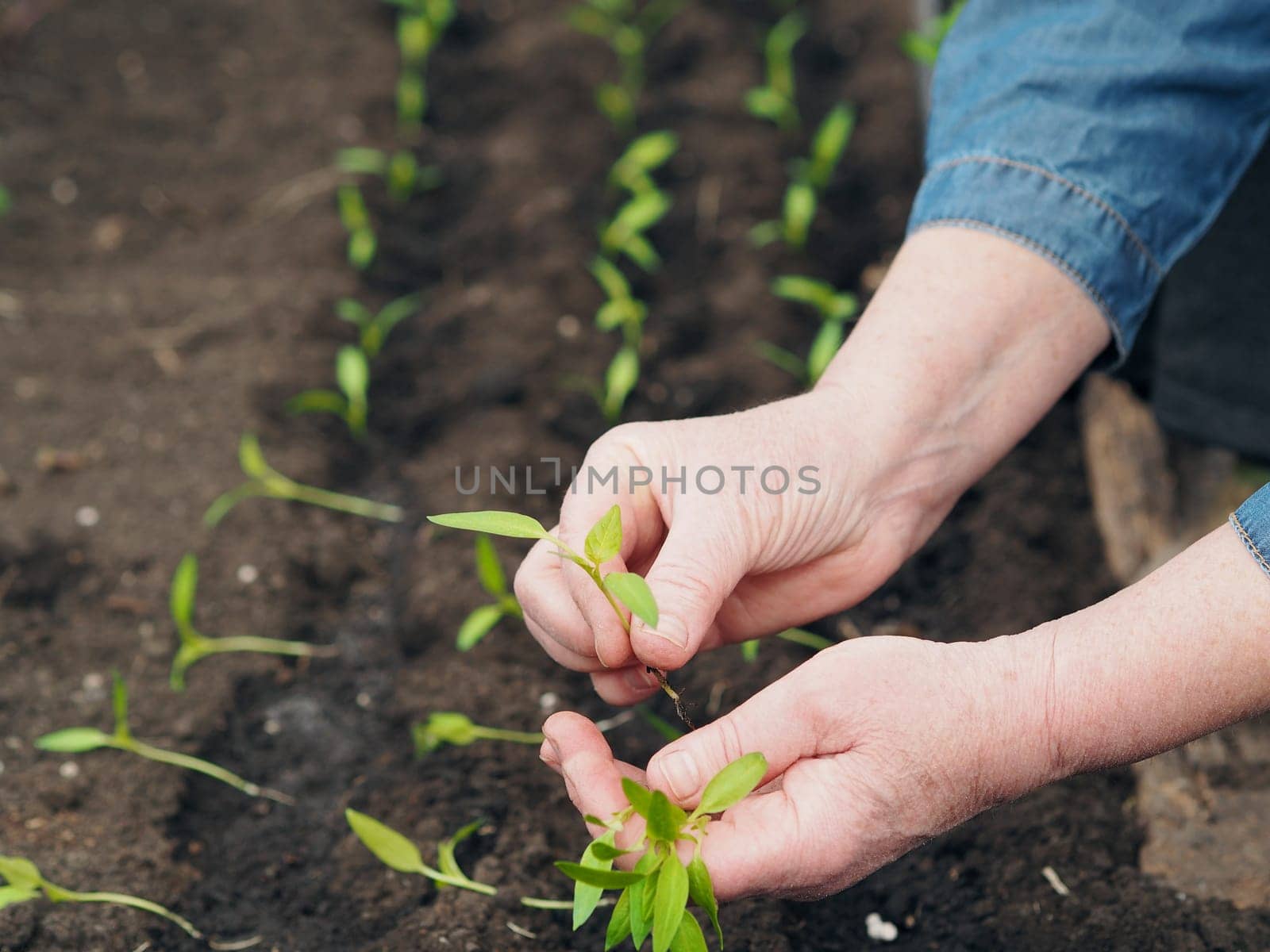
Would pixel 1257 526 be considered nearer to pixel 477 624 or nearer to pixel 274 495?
pixel 477 624

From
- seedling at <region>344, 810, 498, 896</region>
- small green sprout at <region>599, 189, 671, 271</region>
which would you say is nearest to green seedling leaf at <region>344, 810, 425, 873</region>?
seedling at <region>344, 810, 498, 896</region>

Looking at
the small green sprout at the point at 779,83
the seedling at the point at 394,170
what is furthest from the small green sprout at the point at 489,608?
the small green sprout at the point at 779,83

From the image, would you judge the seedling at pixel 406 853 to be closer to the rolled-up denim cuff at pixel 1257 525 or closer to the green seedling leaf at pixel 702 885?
the green seedling leaf at pixel 702 885

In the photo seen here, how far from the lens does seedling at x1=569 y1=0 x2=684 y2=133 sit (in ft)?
8.32

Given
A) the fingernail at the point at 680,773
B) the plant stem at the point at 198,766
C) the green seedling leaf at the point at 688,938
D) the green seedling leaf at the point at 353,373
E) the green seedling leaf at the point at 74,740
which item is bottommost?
the plant stem at the point at 198,766

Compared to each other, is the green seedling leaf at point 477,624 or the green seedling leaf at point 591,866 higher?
the green seedling leaf at point 591,866

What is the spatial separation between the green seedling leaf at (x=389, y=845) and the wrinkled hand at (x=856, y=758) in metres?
0.32

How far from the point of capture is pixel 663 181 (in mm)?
2471

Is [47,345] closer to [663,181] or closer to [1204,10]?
[663,181]

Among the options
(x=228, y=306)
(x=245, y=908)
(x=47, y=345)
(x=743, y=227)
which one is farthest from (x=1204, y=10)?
(x=47, y=345)

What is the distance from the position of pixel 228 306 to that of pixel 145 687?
905 mm

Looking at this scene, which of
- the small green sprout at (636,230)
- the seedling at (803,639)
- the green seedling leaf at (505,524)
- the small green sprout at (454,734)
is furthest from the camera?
the small green sprout at (636,230)

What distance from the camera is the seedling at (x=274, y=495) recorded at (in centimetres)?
182

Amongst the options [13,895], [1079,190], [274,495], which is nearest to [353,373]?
[274,495]
